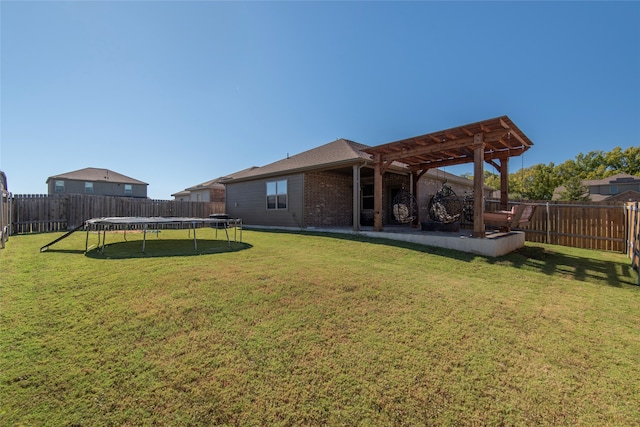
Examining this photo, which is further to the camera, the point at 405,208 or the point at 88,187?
the point at 88,187

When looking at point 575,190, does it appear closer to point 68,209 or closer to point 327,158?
point 327,158

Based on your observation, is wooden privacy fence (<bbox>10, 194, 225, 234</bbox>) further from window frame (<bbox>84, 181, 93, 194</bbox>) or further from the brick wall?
window frame (<bbox>84, 181, 93, 194</bbox>)

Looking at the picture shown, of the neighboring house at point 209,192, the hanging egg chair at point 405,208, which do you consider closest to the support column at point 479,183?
the hanging egg chair at point 405,208

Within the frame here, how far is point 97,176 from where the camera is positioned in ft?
86.6

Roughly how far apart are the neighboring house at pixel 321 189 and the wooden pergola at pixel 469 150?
2.98 feet

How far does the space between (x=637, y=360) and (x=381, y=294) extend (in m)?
2.45

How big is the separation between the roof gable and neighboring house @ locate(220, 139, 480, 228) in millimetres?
19207

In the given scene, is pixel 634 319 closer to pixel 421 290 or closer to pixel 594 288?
pixel 594 288

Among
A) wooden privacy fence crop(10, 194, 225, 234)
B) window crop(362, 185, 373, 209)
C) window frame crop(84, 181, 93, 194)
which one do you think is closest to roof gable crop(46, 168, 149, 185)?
window frame crop(84, 181, 93, 194)

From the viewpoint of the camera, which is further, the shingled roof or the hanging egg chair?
the hanging egg chair

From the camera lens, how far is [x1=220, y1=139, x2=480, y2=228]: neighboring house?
11.3 meters

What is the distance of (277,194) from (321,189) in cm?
235

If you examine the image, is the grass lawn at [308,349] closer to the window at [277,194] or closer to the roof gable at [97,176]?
the window at [277,194]

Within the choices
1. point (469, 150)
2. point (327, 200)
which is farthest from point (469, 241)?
point (327, 200)
